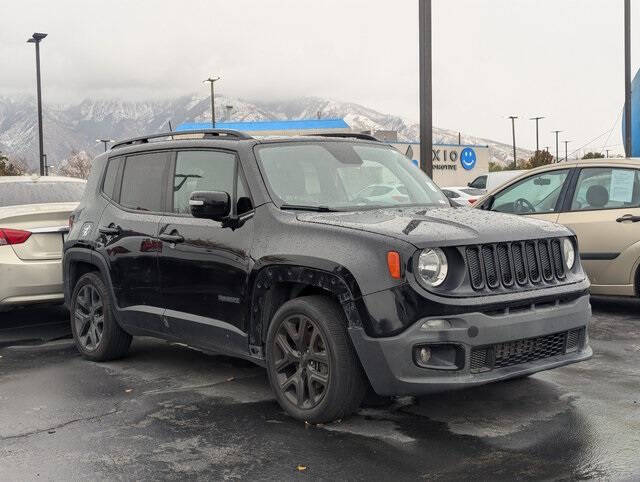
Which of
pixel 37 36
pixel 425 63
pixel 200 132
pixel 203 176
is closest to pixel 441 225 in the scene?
pixel 203 176

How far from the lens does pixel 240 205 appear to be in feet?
18.3

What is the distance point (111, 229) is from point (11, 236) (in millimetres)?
1789

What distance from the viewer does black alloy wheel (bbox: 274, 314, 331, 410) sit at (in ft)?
16.0

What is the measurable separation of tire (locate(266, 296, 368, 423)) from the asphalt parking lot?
143mm

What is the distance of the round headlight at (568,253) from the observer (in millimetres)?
5278

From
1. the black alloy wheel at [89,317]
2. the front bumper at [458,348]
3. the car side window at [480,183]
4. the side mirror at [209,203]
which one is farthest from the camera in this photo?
the car side window at [480,183]

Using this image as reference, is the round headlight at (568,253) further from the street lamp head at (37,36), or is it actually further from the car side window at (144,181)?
the street lamp head at (37,36)

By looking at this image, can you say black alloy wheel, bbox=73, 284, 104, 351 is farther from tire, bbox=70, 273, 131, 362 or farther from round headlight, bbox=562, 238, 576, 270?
round headlight, bbox=562, 238, 576, 270

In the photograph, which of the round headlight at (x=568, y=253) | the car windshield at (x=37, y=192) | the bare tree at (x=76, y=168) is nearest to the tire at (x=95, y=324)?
the car windshield at (x=37, y=192)

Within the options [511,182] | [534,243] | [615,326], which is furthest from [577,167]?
[534,243]

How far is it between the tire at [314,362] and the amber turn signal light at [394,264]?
1.50 ft

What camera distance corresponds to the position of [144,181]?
6.65m

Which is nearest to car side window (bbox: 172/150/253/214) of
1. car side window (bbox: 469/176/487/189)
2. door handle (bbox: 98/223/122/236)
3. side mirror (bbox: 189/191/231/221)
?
side mirror (bbox: 189/191/231/221)

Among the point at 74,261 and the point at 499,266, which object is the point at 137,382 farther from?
the point at 499,266
